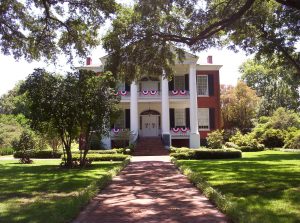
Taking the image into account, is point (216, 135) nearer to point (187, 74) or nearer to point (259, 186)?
point (187, 74)

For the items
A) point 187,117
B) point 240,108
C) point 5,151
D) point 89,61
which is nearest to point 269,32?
point 187,117

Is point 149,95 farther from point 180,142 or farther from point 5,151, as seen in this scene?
point 5,151

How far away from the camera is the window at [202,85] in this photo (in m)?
39.7

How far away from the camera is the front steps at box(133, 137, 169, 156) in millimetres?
31869

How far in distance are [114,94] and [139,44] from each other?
465 cm

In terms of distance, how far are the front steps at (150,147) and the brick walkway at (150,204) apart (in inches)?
673

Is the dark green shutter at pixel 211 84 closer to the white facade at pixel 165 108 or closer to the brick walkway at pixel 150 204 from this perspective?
the white facade at pixel 165 108

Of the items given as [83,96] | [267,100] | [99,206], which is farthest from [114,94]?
[267,100]

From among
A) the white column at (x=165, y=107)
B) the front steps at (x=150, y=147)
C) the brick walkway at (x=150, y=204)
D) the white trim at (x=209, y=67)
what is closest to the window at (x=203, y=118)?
Answer: the white trim at (x=209, y=67)

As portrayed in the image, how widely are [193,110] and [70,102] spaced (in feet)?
59.5

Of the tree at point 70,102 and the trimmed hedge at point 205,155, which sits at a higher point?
the tree at point 70,102

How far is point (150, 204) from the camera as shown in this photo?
995 centimetres

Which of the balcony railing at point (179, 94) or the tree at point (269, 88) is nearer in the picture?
the balcony railing at point (179, 94)

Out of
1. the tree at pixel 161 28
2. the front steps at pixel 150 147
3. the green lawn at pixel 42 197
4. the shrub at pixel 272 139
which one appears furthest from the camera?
the shrub at pixel 272 139
